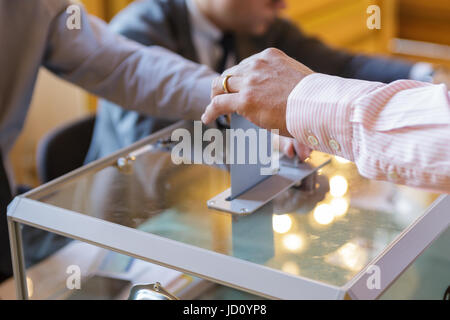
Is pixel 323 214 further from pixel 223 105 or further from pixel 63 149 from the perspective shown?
pixel 63 149

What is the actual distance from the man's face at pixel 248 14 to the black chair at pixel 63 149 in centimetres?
39

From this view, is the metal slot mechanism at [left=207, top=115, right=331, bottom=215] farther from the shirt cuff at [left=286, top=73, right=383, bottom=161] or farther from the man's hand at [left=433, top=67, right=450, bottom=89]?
the man's hand at [left=433, top=67, right=450, bottom=89]

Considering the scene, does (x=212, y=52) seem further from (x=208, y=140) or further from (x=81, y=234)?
(x=81, y=234)

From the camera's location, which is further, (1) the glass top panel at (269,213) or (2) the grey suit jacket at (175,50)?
(2) the grey suit jacket at (175,50)

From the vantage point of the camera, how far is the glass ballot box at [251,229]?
0.55 meters

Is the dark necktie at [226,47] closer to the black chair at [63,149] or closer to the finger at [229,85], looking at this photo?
the black chair at [63,149]

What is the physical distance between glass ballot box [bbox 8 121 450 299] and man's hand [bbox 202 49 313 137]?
0.10 m

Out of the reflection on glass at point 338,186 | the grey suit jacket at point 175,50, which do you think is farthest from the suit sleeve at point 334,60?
the reflection on glass at point 338,186

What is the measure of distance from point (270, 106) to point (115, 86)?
0.44 m

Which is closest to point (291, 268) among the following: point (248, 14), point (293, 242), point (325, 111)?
point (293, 242)

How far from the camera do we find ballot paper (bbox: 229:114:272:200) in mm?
689

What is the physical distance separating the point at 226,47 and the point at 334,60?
0.26m

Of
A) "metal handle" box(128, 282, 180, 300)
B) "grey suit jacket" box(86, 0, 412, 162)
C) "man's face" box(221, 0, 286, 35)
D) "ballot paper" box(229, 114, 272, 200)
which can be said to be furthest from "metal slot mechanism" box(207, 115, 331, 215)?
"man's face" box(221, 0, 286, 35)

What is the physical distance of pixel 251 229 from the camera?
635 millimetres
